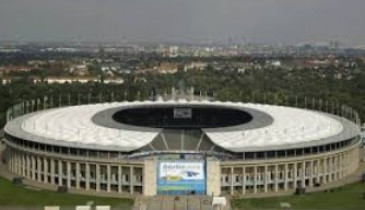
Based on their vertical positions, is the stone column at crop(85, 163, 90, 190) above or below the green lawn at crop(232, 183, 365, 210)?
above

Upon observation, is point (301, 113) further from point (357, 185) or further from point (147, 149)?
point (147, 149)

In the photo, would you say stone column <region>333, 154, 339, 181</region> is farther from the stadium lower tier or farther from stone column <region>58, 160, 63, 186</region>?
stone column <region>58, 160, 63, 186</region>

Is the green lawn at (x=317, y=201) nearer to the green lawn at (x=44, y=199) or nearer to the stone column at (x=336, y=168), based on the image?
the stone column at (x=336, y=168)

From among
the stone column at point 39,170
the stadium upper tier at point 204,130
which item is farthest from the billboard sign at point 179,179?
the stone column at point 39,170

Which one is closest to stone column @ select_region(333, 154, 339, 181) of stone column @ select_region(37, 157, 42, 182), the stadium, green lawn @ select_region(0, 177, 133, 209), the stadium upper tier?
A: the stadium

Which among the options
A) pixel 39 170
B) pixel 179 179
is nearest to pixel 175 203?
pixel 179 179
